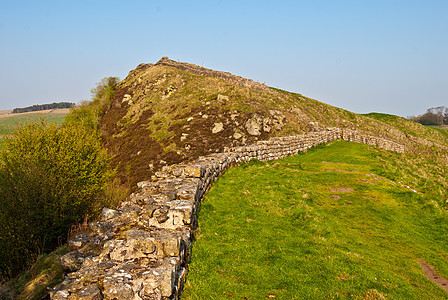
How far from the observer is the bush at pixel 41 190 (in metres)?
13.8

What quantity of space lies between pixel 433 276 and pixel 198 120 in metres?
43.0

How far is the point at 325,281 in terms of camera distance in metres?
7.55

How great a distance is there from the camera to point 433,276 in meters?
8.82

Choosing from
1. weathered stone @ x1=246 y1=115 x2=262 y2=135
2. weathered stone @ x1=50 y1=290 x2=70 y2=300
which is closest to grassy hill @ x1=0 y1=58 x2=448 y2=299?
weathered stone @ x1=50 y1=290 x2=70 y2=300

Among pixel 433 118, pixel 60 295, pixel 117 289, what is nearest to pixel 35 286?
pixel 60 295

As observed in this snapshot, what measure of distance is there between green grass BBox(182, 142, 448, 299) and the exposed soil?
0.85 ft

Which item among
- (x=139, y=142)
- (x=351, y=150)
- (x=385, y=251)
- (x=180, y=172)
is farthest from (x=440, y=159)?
(x=139, y=142)

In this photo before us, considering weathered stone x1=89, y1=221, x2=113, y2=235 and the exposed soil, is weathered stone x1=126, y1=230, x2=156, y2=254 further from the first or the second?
the exposed soil

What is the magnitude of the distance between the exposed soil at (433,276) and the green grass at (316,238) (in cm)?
26

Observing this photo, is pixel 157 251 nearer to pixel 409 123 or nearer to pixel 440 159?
pixel 440 159

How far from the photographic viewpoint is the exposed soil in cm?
834

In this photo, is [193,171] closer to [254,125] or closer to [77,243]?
[77,243]

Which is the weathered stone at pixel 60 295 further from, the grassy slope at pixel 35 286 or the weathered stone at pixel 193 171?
the weathered stone at pixel 193 171

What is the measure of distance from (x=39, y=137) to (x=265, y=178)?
1632cm
